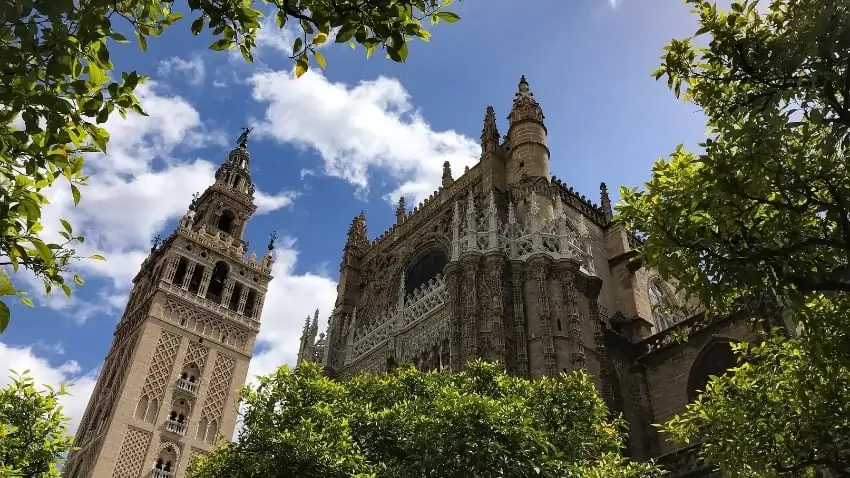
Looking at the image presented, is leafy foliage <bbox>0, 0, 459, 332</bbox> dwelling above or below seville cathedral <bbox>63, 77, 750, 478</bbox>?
below

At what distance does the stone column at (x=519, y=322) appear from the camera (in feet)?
54.4

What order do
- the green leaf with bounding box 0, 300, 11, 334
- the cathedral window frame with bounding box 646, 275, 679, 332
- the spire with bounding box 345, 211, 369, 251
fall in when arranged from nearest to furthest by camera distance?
the green leaf with bounding box 0, 300, 11, 334
the cathedral window frame with bounding box 646, 275, 679, 332
the spire with bounding box 345, 211, 369, 251

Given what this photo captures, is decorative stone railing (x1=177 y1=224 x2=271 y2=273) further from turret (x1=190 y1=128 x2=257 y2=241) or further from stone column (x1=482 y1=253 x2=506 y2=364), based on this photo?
stone column (x1=482 y1=253 x2=506 y2=364)

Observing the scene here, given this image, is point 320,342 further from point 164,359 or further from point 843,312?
point 843,312

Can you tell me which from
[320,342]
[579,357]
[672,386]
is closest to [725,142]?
[579,357]

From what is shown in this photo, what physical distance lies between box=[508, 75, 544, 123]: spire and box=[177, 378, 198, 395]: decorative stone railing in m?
22.2

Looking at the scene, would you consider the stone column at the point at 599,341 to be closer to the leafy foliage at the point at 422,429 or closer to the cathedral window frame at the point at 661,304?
the leafy foliage at the point at 422,429

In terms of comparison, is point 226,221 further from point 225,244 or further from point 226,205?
point 225,244

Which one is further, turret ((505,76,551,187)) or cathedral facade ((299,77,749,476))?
turret ((505,76,551,187))

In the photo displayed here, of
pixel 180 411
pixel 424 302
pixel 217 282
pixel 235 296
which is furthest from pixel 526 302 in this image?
pixel 217 282

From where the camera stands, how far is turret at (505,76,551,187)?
22.0 meters

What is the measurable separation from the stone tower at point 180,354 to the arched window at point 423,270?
564 inches

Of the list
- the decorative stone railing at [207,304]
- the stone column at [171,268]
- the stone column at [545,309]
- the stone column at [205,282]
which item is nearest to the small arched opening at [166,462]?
the decorative stone railing at [207,304]

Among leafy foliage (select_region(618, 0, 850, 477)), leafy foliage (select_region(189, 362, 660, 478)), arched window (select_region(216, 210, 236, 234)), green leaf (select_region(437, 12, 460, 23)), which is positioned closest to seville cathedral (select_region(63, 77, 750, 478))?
leafy foliage (select_region(618, 0, 850, 477))
